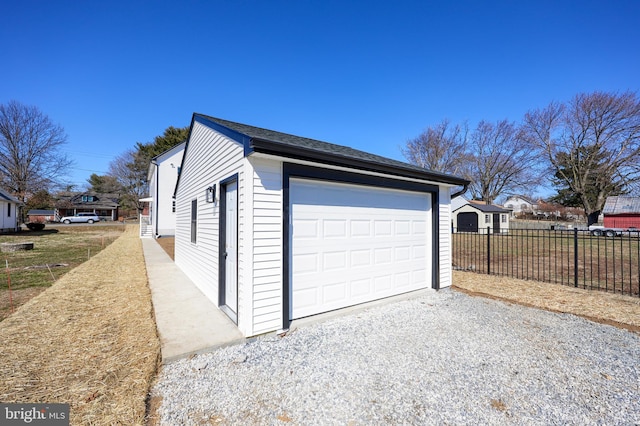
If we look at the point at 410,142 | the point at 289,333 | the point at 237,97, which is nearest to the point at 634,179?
the point at 410,142

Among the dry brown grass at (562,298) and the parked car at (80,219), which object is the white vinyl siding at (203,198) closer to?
the dry brown grass at (562,298)

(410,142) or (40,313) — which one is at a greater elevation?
(410,142)

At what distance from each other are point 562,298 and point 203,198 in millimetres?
7409

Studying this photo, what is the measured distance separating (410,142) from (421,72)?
2022cm

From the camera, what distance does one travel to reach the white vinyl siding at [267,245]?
139 inches

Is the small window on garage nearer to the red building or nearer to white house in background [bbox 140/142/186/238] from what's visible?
white house in background [bbox 140/142/186/238]

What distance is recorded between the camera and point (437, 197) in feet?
19.2

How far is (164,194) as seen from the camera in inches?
739

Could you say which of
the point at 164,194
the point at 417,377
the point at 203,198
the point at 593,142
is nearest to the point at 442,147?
the point at 593,142

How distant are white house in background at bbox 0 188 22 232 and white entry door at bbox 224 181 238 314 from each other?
2621cm

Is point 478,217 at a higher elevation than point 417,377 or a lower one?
higher

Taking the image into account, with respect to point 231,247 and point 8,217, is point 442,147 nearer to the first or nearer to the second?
point 231,247

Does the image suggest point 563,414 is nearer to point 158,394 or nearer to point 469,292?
point 158,394

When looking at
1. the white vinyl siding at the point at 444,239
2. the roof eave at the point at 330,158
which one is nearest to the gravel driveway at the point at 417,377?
the white vinyl siding at the point at 444,239
